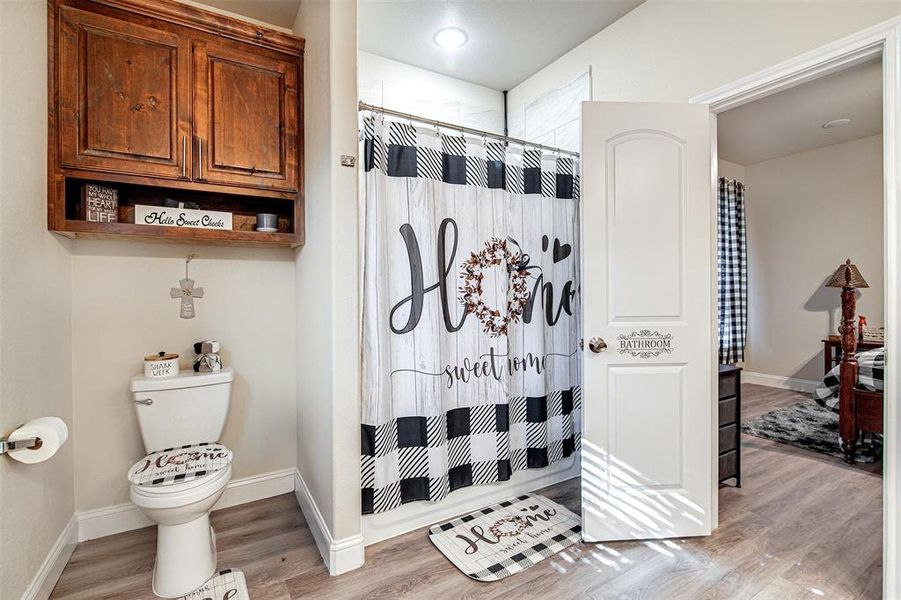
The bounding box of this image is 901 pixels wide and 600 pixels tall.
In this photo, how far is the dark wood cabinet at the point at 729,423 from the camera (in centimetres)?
244

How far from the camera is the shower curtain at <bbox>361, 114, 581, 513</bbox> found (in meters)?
2.00

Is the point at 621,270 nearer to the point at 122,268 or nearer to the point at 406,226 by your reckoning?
the point at 406,226

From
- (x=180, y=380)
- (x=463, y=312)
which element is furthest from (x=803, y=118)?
(x=180, y=380)

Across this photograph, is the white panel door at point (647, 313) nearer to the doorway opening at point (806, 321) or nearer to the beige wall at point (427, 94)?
the doorway opening at point (806, 321)

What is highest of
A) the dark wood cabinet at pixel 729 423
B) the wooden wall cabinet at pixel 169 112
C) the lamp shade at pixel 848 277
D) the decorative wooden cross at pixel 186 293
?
the wooden wall cabinet at pixel 169 112

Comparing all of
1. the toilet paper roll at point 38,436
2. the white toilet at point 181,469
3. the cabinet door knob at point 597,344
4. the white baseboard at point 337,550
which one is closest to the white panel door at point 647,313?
the cabinet door knob at point 597,344

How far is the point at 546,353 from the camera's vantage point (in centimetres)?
249

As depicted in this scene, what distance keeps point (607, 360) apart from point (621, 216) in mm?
669

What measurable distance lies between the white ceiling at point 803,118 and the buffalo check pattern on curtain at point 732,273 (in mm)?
518

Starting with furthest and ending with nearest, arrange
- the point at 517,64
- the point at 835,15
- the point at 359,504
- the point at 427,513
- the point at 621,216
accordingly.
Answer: the point at 517,64 → the point at 427,513 → the point at 621,216 → the point at 359,504 → the point at 835,15

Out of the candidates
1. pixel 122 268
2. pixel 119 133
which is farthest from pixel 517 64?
pixel 122 268

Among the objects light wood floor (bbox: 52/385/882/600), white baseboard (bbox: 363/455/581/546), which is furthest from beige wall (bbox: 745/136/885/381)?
white baseboard (bbox: 363/455/581/546)

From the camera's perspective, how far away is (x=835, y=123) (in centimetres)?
399

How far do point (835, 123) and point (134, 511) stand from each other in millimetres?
6036
